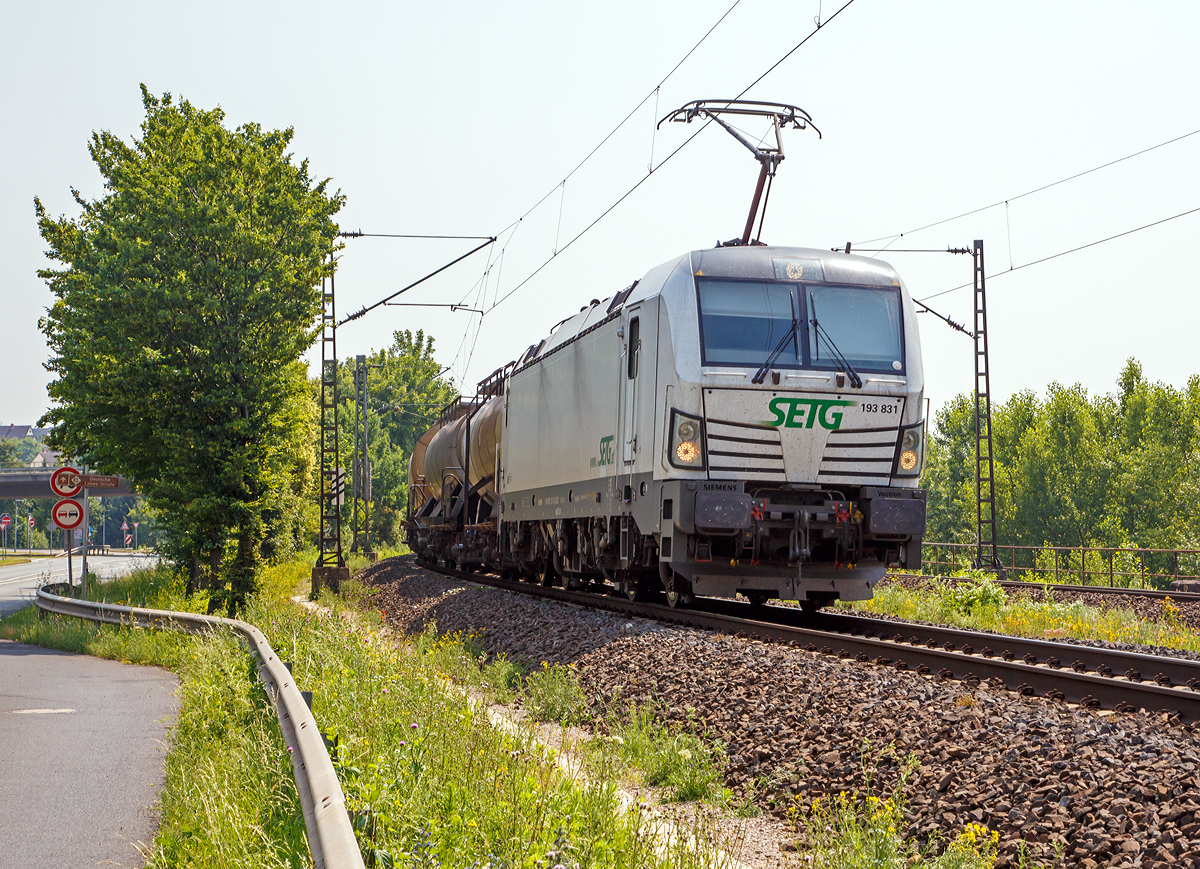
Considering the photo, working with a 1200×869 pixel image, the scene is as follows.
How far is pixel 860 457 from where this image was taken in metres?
13.2

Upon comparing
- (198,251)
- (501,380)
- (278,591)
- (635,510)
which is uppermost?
(198,251)

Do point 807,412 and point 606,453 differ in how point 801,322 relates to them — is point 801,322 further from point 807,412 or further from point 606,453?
point 606,453

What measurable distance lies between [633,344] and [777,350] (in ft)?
6.88

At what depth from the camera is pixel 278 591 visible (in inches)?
1009

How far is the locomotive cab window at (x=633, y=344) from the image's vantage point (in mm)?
14086

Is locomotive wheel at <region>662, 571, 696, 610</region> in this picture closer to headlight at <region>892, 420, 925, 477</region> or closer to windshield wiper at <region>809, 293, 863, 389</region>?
headlight at <region>892, 420, 925, 477</region>

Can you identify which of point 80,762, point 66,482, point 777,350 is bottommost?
point 80,762

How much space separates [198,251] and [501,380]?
6.76 metres

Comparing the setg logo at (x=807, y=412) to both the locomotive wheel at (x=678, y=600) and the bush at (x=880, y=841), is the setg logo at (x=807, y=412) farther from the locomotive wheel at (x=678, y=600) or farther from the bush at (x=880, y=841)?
the bush at (x=880, y=841)

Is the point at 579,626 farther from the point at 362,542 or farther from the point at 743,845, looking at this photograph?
the point at 362,542

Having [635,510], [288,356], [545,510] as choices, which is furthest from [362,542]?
[635,510]

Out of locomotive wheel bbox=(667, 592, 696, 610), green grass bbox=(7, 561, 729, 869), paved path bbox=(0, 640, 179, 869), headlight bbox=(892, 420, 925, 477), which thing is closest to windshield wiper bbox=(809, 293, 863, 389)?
headlight bbox=(892, 420, 925, 477)

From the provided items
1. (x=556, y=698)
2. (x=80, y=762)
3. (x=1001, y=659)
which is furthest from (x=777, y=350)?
(x=80, y=762)

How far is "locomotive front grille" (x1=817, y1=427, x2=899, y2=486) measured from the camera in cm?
1307
